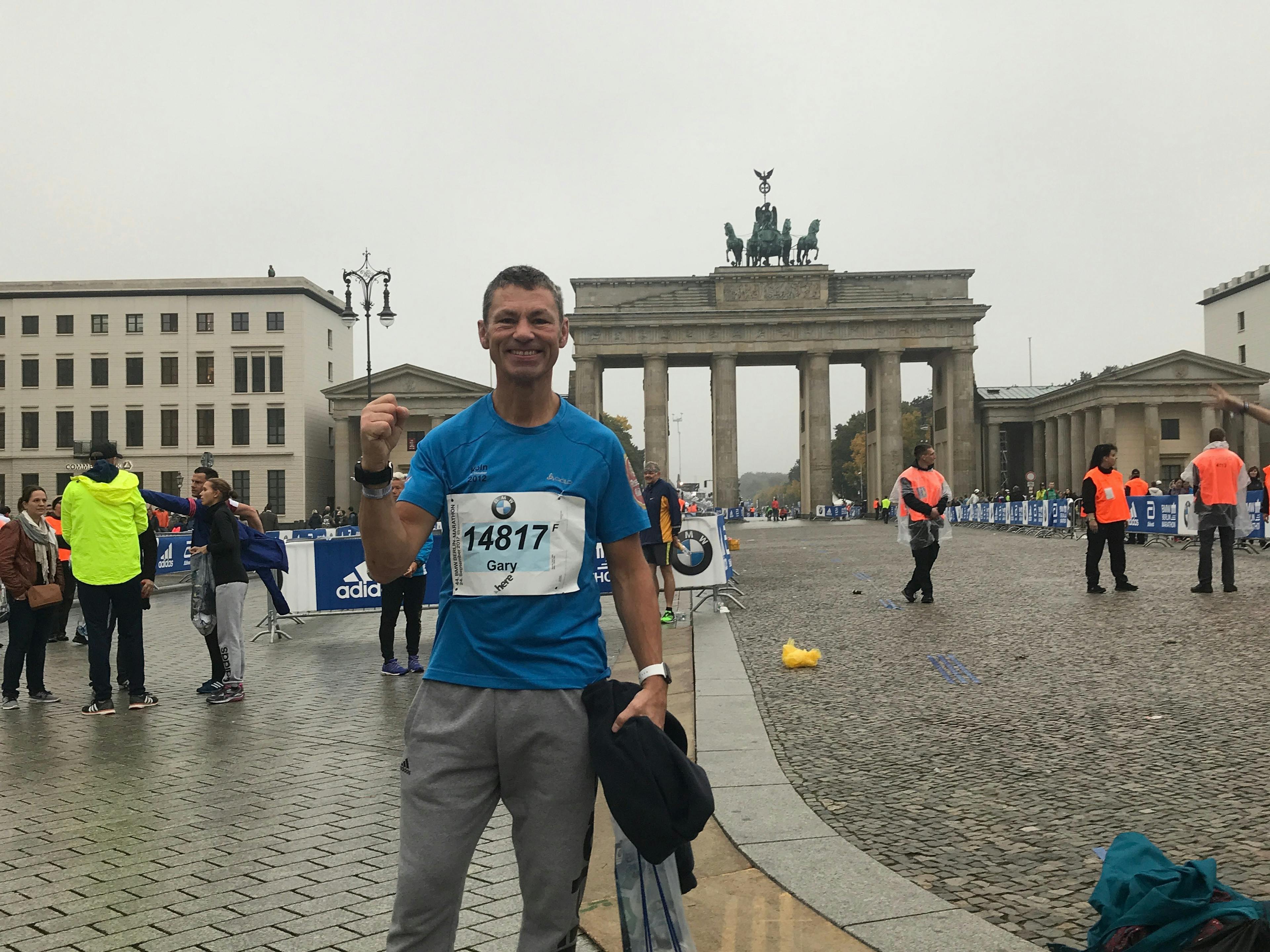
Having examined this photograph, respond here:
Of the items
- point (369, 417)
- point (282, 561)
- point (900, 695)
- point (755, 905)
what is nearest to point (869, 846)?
point (755, 905)

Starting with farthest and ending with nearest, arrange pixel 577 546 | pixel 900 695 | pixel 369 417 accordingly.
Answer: pixel 900 695
pixel 577 546
pixel 369 417

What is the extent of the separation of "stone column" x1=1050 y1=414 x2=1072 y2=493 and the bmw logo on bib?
209 ft

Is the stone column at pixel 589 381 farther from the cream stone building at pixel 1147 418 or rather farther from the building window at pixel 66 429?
the building window at pixel 66 429

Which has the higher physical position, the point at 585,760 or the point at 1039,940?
the point at 585,760

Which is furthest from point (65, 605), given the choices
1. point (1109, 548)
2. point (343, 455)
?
point (343, 455)

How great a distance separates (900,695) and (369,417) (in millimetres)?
6338

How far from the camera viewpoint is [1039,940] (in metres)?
3.75

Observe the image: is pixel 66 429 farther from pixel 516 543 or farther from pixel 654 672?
pixel 654 672

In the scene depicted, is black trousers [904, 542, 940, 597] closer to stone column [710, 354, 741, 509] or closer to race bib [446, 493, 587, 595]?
race bib [446, 493, 587, 595]

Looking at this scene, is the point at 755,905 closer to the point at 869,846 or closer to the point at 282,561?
the point at 869,846

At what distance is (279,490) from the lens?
79375 mm

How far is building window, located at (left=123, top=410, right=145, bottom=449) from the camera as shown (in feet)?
257

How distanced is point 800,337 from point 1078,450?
18.9 m

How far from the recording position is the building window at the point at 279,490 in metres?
78.9
